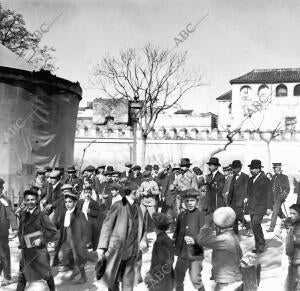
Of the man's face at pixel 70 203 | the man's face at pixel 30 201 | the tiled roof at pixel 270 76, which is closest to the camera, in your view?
the man's face at pixel 30 201

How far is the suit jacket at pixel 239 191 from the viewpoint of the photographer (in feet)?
27.6

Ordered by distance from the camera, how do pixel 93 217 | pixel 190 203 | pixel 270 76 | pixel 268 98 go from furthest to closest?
pixel 270 76
pixel 268 98
pixel 93 217
pixel 190 203

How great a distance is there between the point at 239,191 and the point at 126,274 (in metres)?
4.16

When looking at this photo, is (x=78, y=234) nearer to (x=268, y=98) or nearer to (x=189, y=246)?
(x=189, y=246)

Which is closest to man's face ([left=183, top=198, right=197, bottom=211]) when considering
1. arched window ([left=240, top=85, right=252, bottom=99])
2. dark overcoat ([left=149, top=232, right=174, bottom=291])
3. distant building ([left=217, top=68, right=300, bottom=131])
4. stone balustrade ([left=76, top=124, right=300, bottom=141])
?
dark overcoat ([left=149, top=232, right=174, bottom=291])

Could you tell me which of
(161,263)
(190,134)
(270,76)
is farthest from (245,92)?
(161,263)

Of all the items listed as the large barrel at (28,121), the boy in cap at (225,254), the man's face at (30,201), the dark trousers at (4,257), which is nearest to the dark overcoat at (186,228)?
the boy in cap at (225,254)

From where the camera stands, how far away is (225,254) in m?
4.07

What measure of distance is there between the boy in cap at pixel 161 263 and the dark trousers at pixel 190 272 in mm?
163

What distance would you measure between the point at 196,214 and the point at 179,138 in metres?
29.2

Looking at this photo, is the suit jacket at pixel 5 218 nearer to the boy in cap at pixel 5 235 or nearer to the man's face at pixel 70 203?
the boy in cap at pixel 5 235

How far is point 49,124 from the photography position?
44.7ft

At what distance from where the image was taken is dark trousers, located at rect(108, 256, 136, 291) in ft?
15.5

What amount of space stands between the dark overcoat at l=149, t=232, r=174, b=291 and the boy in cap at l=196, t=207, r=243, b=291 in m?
0.75
